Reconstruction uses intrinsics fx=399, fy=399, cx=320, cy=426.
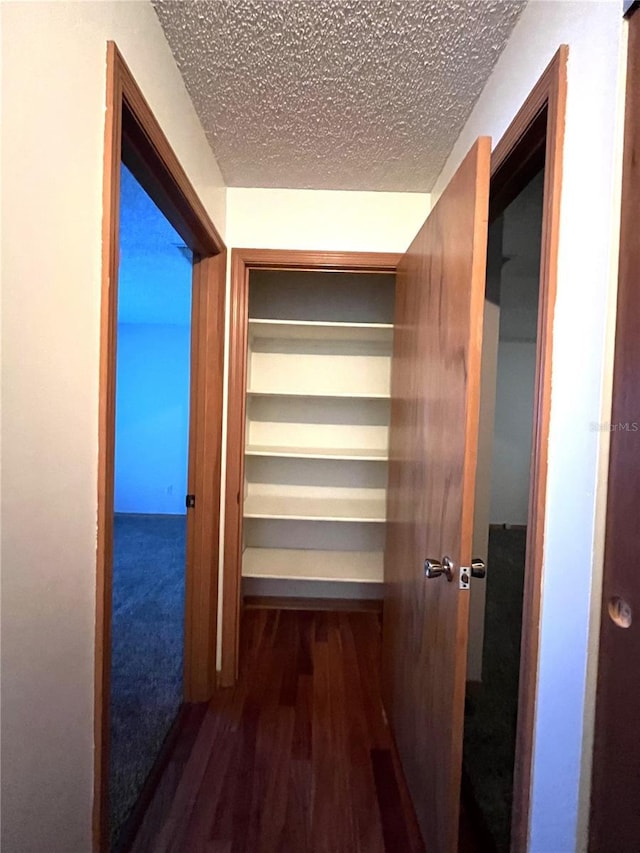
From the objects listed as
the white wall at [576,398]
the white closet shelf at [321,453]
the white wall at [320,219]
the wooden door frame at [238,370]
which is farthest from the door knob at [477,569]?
the white wall at [320,219]

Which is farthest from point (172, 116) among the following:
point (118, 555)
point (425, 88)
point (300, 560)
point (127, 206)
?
point (118, 555)

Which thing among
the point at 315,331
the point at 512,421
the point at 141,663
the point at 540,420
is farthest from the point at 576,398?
the point at 512,421

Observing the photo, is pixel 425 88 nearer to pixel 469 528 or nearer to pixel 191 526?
pixel 469 528

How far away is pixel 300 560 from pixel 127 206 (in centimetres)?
223

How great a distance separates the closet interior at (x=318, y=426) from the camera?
8.57ft

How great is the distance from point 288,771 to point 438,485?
124cm

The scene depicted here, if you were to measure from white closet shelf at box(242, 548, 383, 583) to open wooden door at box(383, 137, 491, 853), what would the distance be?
2.66 feet

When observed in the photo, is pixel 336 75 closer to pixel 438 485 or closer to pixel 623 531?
pixel 438 485

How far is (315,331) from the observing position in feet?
8.00

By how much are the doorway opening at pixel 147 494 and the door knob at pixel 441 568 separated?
4.14 feet

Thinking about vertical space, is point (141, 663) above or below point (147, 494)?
below

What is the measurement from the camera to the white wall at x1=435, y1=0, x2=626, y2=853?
2.47ft

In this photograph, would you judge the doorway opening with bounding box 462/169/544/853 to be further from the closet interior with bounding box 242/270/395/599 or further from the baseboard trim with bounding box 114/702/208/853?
the baseboard trim with bounding box 114/702/208/853

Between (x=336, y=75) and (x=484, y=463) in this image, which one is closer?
(x=336, y=75)
